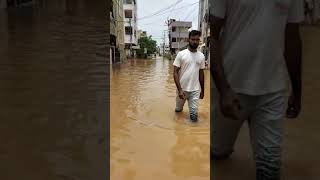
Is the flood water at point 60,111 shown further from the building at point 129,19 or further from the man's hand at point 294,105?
the man's hand at point 294,105

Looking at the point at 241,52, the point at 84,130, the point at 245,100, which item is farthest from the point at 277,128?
the point at 84,130

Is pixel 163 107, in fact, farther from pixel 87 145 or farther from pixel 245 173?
pixel 245 173

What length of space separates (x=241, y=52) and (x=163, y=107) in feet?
24.2

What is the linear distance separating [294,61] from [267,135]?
0.24 meters

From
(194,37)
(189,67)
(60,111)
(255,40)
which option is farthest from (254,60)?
(189,67)

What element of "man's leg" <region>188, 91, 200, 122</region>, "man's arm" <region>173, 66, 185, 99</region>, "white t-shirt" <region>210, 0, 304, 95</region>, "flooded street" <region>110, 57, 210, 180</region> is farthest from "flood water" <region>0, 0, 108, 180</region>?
"man's leg" <region>188, 91, 200, 122</region>

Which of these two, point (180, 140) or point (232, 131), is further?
point (180, 140)

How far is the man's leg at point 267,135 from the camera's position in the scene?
4.18ft

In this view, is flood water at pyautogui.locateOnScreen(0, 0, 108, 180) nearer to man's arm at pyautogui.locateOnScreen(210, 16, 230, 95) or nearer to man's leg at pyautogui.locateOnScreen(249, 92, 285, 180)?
man's arm at pyautogui.locateOnScreen(210, 16, 230, 95)

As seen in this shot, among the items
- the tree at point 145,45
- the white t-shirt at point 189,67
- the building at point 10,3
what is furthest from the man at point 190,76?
the tree at point 145,45

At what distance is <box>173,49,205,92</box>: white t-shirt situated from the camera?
5668 mm

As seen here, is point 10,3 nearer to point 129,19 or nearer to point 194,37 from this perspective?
point 129,19

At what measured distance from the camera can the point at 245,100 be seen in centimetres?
125

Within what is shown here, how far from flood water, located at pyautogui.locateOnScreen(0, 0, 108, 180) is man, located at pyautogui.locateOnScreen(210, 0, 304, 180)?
0.35 metres
